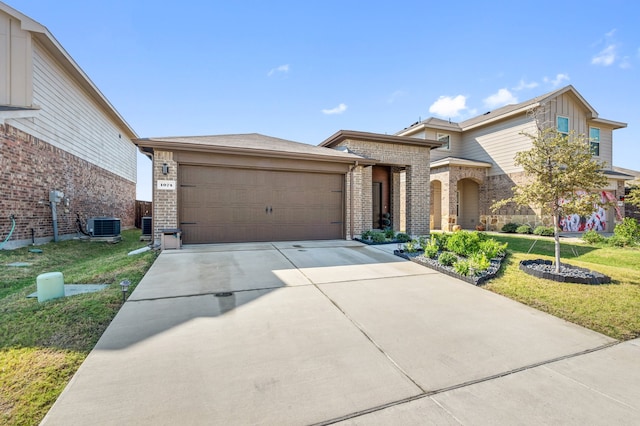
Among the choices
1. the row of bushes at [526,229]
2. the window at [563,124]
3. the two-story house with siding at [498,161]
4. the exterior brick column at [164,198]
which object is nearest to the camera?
the exterior brick column at [164,198]

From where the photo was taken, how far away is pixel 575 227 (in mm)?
14281

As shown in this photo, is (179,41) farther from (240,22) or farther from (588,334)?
(588,334)

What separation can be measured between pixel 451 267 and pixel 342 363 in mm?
4113

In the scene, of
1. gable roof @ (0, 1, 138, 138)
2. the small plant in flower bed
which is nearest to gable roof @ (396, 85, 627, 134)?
the small plant in flower bed

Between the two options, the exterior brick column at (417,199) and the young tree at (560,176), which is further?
the exterior brick column at (417,199)

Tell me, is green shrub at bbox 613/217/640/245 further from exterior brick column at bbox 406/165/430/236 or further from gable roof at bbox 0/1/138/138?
gable roof at bbox 0/1/138/138

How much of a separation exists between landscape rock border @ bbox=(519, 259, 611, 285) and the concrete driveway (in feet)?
5.26

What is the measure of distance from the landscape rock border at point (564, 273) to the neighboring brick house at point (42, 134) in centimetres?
1219

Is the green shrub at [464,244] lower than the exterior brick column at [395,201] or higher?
lower

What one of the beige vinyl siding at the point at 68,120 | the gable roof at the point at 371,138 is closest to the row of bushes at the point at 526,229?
the gable roof at the point at 371,138

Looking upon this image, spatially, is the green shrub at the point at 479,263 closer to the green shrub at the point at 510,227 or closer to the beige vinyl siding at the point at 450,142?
the green shrub at the point at 510,227

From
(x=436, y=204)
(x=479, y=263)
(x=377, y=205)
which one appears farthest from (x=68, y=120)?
(x=436, y=204)

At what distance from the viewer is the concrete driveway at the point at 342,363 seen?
1.84 metres

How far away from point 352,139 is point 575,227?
12632 mm
